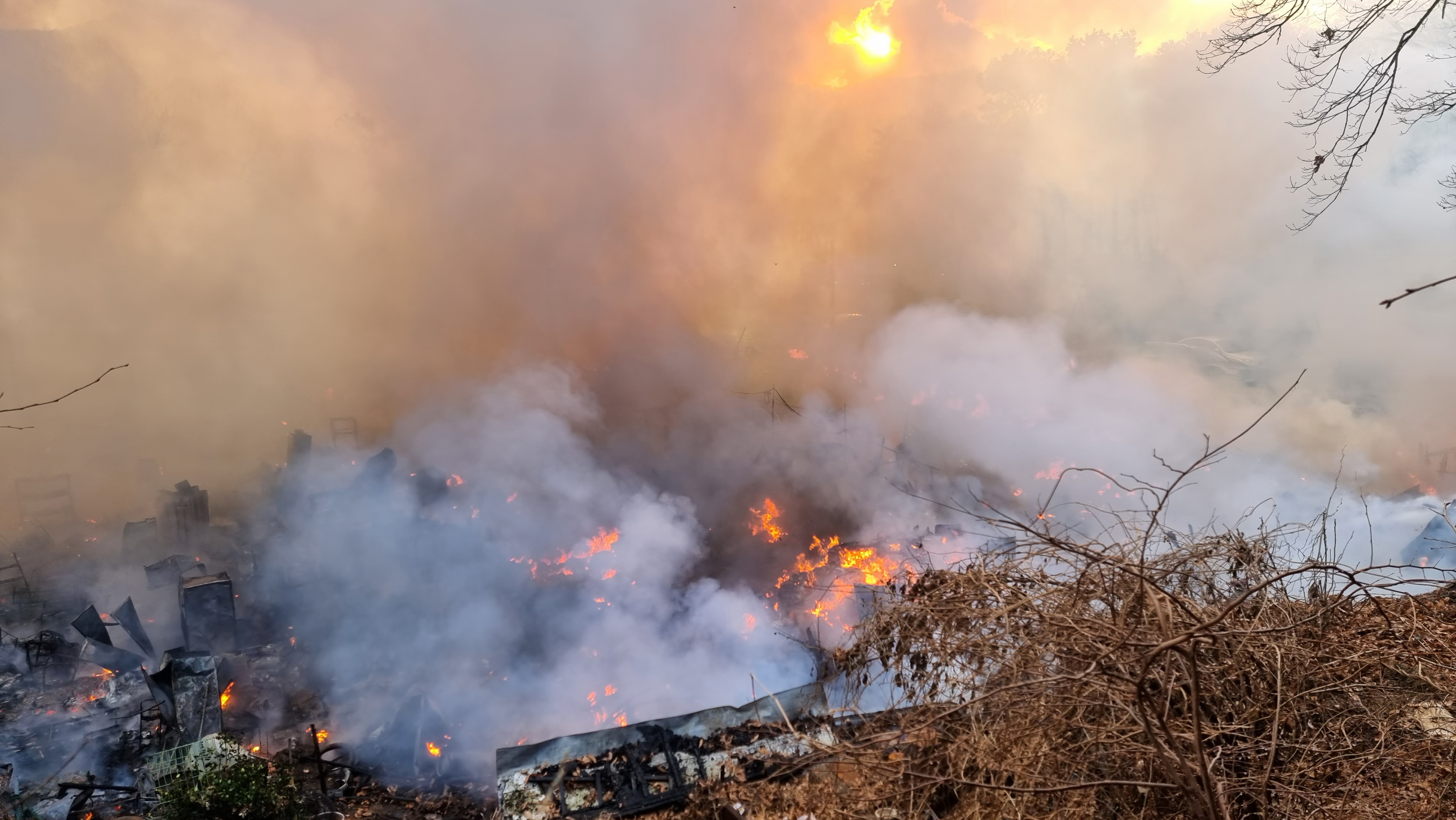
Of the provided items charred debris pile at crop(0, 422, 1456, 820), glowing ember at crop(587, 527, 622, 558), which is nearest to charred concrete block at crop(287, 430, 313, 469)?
glowing ember at crop(587, 527, 622, 558)

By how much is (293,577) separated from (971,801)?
13.9m

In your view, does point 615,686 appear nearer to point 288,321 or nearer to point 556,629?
point 556,629

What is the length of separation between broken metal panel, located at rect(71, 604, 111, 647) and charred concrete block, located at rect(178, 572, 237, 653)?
0.99 m

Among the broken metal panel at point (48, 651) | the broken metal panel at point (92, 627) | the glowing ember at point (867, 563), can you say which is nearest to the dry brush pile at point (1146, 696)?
the glowing ember at point (867, 563)

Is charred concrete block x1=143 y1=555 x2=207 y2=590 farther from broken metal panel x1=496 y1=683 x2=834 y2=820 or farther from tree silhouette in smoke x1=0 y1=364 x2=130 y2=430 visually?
broken metal panel x1=496 y1=683 x2=834 y2=820

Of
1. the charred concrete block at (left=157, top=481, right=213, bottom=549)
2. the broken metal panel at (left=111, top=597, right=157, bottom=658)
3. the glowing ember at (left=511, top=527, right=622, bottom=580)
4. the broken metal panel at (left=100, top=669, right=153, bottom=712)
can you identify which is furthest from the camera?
the charred concrete block at (left=157, top=481, right=213, bottom=549)

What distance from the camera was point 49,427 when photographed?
54.7 ft

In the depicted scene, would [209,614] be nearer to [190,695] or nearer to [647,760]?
[190,695]

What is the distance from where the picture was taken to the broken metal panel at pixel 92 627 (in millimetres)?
10414

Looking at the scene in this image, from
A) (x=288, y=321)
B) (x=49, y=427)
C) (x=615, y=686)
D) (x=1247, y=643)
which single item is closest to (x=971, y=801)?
(x=1247, y=643)

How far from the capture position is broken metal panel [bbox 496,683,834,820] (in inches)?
246

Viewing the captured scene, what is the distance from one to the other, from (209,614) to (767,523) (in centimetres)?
1040

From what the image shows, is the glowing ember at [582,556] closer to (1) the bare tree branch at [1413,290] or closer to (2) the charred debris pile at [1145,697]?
(2) the charred debris pile at [1145,697]

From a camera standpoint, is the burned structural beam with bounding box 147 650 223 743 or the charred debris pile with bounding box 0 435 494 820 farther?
the burned structural beam with bounding box 147 650 223 743
